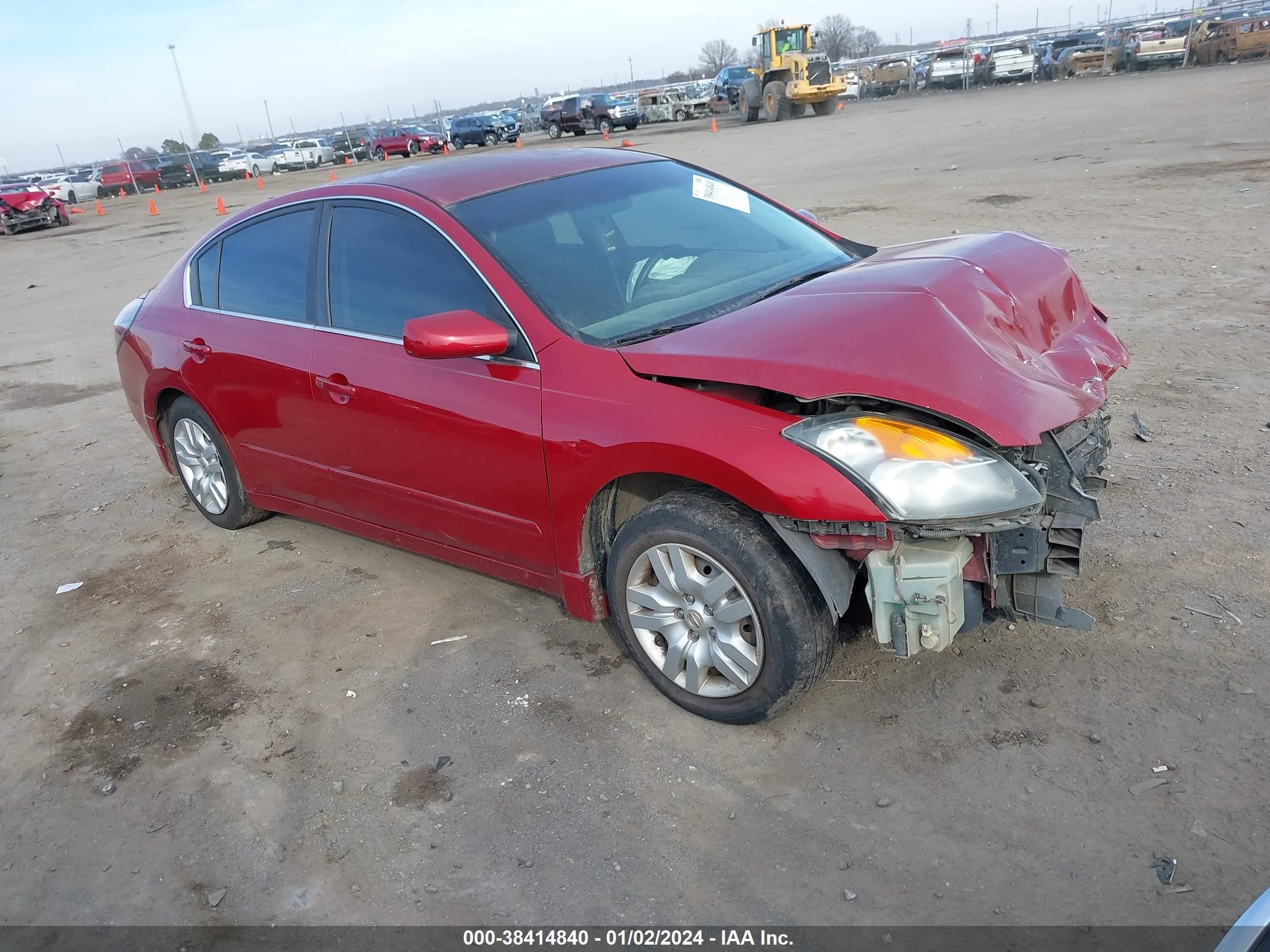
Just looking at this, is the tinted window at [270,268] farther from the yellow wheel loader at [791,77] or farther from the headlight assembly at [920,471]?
the yellow wheel loader at [791,77]

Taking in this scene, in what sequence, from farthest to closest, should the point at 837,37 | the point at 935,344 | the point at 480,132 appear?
1. the point at 837,37
2. the point at 480,132
3. the point at 935,344

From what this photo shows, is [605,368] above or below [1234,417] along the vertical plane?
above

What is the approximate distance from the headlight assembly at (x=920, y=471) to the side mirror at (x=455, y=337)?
3.58 ft

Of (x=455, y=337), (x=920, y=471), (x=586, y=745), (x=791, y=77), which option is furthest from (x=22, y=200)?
(x=920, y=471)

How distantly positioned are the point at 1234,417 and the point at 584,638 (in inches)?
140

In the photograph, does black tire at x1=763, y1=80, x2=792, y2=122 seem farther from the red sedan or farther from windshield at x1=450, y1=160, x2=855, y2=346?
windshield at x1=450, y1=160, x2=855, y2=346

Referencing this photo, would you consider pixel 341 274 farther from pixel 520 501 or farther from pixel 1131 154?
pixel 1131 154

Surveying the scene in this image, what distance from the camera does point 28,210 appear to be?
2750 cm

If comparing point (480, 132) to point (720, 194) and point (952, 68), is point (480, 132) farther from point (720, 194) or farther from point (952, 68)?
point (720, 194)

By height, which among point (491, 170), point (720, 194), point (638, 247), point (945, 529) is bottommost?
point (945, 529)

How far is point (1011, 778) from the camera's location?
2748 millimetres

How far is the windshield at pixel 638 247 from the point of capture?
11.1 feet

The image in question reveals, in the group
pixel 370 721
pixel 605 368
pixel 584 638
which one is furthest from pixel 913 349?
pixel 370 721

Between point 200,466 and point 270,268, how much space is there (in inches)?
53.1
